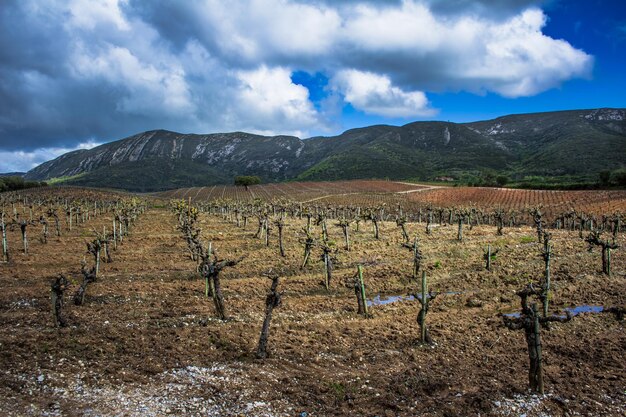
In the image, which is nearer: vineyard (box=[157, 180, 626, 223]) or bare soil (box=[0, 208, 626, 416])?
bare soil (box=[0, 208, 626, 416])


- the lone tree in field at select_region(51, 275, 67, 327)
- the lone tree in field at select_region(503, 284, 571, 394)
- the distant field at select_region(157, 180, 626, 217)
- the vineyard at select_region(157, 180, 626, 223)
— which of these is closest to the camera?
the lone tree in field at select_region(503, 284, 571, 394)

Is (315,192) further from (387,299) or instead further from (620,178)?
(387,299)

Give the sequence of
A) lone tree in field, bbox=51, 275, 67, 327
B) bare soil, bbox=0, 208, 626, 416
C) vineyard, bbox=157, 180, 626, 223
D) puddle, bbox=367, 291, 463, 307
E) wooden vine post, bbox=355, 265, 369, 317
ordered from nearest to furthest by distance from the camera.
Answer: bare soil, bbox=0, 208, 626, 416
lone tree in field, bbox=51, 275, 67, 327
wooden vine post, bbox=355, 265, 369, 317
puddle, bbox=367, 291, 463, 307
vineyard, bbox=157, 180, 626, 223

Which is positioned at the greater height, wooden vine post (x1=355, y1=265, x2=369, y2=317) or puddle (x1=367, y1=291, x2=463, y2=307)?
wooden vine post (x1=355, y1=265, x2=369, y2=317)

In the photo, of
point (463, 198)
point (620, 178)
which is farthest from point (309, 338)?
point (620, 178)

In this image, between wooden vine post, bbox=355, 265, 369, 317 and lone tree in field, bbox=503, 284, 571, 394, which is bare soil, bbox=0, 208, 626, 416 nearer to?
lone tree in field, bbox=503, 284, 571, 394

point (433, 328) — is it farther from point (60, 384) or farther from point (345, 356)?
point (60, 384)

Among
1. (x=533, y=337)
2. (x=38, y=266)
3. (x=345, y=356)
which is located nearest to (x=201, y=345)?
(x=345, y=356)

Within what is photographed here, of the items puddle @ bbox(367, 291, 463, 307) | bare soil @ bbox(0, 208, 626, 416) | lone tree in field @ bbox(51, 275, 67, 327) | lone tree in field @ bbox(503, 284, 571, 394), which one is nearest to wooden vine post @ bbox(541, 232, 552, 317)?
bare soil @ bbox(0, 208, 626, 416)

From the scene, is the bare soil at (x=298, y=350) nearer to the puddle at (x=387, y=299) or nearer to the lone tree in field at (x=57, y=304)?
the lone tree in field at (x=57, y=304)

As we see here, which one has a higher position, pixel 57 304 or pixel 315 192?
pixel 315 192

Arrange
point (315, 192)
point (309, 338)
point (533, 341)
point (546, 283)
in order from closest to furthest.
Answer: point (533, 341)
point (309, 338)
point (546, 283)
point (315, 192)

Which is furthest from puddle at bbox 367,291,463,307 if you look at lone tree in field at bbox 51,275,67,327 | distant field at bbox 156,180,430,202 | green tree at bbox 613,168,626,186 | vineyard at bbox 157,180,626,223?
green tree at bbox 613,168,626,186

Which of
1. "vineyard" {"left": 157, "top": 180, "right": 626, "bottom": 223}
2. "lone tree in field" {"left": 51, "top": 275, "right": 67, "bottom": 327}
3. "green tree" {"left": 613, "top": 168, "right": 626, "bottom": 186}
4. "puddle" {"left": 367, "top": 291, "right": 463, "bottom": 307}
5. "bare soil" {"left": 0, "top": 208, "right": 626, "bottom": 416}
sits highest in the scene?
"green tree" {"left": 613, "top": 168, "right": 626, "bottom": 186}
